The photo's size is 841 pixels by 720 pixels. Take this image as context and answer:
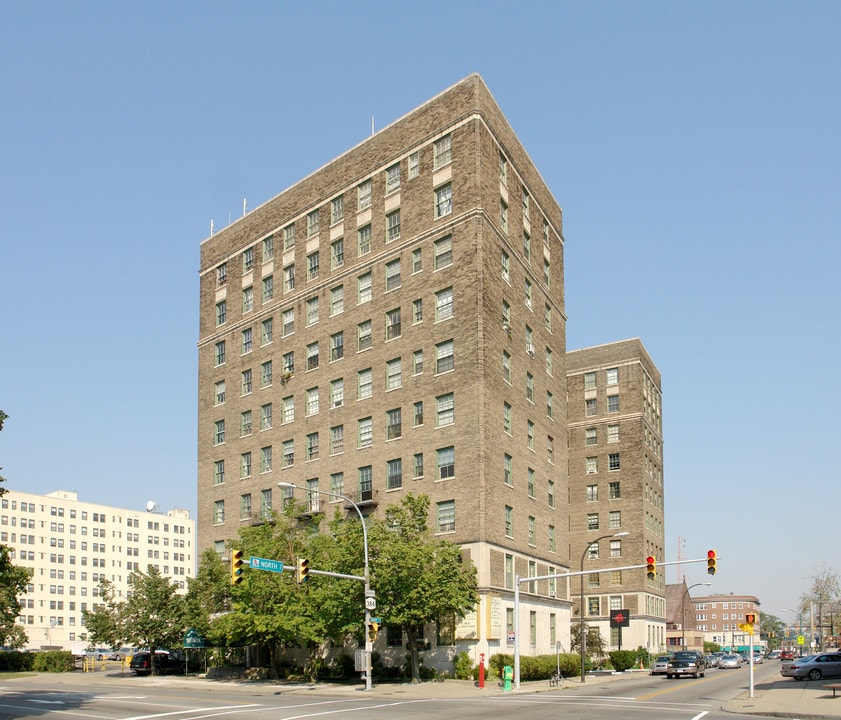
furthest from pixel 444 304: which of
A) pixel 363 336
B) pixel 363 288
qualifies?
pixel 363 288

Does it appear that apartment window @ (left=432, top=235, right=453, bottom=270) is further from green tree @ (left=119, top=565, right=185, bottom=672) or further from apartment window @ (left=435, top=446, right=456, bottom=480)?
green tree @ (left=119, top=565, right=185, bottom=672)

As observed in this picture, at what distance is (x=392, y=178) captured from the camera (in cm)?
6575

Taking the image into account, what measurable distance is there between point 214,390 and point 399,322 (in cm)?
2132

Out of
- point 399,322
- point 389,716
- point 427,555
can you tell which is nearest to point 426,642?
point 427,555

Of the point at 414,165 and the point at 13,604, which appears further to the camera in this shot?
the point at 13,604

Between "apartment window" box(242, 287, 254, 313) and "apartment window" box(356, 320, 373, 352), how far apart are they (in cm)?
1325

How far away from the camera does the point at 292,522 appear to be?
213 ft

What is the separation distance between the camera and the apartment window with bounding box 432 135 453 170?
62375 millimetres

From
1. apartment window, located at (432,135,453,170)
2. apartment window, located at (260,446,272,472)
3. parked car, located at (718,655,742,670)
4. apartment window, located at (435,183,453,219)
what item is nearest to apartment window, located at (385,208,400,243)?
apartment window, located at (435,183,453,219)

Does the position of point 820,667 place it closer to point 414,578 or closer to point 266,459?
point 414,578

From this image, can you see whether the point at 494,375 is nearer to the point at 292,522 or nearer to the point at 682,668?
the point at 292,522

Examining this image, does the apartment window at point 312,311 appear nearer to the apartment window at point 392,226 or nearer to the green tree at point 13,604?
the apartment window at point 392,226

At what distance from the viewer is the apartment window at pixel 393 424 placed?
6122 centimetres

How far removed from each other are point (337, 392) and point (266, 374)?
8.67 meters
